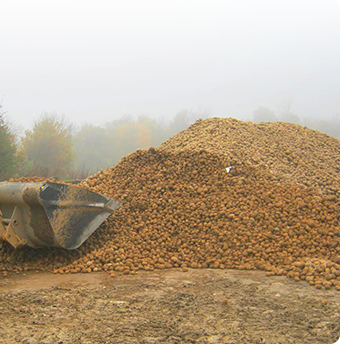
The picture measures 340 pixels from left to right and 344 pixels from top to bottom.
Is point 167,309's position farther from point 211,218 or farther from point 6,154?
point 6,154

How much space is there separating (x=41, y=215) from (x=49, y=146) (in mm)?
18598

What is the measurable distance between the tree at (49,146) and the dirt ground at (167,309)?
17.7 metres

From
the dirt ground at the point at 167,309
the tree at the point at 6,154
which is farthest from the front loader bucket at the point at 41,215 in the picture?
the tree at the point at 6,154

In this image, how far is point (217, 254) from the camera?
16.6 feet

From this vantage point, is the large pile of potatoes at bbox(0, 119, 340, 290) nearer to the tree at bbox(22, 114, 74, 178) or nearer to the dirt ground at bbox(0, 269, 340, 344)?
the dirt ground at bbox(0, 269, 340, 344)

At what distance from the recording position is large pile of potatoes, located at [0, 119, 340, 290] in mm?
4902

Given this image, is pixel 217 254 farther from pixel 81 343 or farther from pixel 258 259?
pixel 81 343

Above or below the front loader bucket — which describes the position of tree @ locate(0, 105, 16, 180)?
above

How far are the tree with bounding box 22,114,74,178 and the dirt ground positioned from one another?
697 inches

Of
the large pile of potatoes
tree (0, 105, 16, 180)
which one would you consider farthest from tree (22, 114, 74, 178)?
the large pile of potatoes

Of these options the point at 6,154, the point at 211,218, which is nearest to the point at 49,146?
the point at 6,154

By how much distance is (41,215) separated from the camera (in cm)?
464

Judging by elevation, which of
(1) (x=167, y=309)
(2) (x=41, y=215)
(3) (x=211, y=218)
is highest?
(2) (x=41, y=215)

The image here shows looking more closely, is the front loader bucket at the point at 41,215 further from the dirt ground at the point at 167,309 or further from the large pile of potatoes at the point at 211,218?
the dirt ground at the point at 167,309
